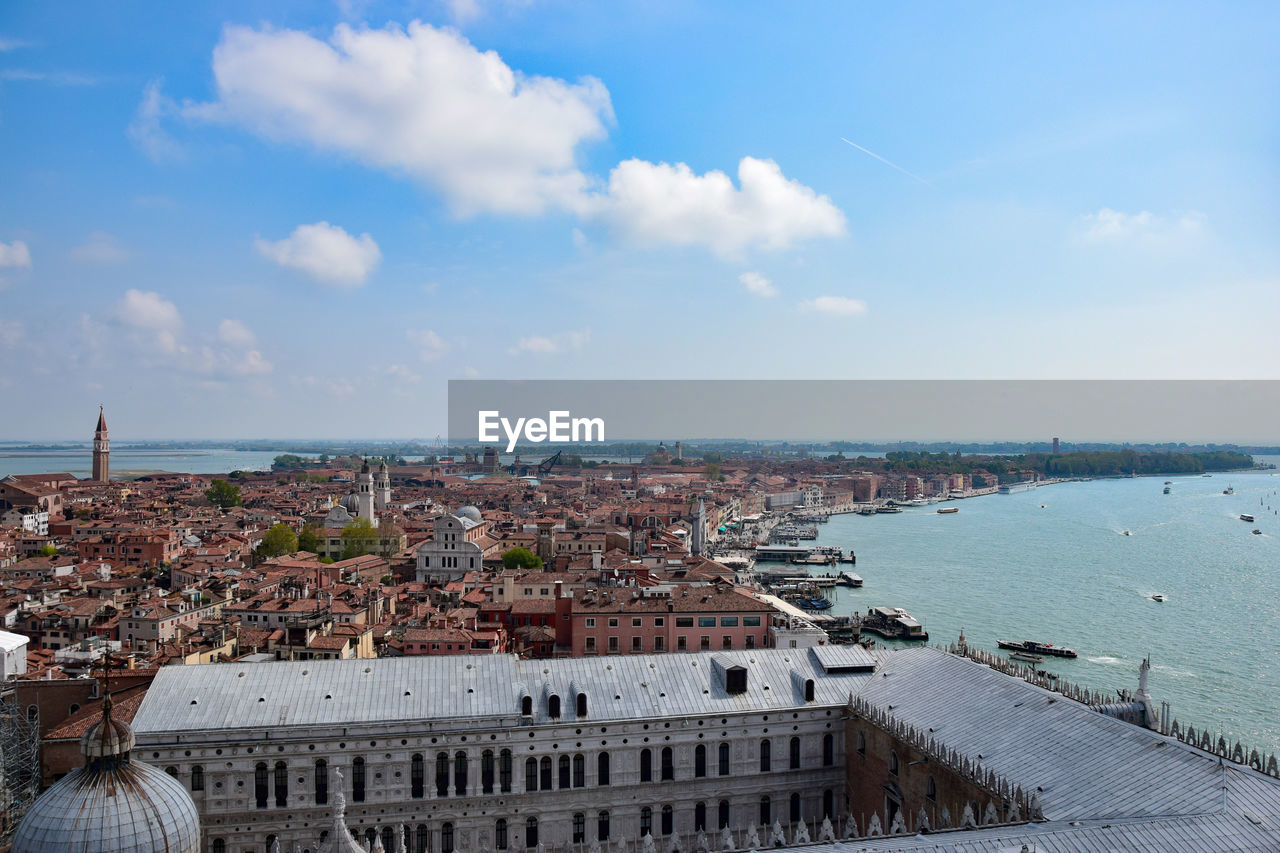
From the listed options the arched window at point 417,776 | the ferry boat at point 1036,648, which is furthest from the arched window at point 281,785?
the ferry boat at point 1036,648

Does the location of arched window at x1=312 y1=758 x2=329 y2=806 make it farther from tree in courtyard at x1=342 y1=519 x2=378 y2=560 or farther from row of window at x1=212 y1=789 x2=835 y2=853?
tree in courtyard at x1=342 y1=519 x2=378 y2=560

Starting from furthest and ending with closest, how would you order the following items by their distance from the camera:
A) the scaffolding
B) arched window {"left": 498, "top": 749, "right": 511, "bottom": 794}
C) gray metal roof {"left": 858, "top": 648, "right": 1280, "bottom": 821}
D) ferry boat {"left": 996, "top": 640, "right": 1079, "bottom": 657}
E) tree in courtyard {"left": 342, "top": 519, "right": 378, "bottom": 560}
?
tree in courtyard {"left": 342, "top": 519, "right": 378, "bottom": 560}
ferry boat {"left": 996, "top": 640, "right": 1079, "bottom": 657}
arched window {"left": 498, "top": 749, "right": 511, "bottom": 794}
the scaffolding
gray metal roof {"left": 858, "top": 648, "right": 1280, "bottom": 821}

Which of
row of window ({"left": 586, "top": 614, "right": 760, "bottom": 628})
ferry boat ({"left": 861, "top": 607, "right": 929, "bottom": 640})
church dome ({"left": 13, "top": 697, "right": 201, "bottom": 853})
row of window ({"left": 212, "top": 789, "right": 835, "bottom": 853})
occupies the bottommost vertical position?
ferry boat ({"left": 861, "top": 607, "right": 929, "bottom": 640})

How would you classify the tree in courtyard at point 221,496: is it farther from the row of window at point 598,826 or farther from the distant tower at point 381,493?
the row of window at point 598,826

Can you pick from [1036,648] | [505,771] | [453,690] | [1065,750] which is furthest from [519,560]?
[1065,750]

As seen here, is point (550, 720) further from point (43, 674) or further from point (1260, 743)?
point (1260, 743)

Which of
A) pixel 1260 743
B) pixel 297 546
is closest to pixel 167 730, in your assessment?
pixel 1260 743

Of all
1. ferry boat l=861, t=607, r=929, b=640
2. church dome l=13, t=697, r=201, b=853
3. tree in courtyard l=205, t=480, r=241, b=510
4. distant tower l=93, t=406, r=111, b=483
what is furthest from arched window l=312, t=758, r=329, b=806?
distant tower l=93, t=406, r=111, b=483
